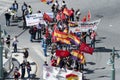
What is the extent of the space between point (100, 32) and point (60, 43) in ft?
25.6

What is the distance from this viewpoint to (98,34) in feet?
179

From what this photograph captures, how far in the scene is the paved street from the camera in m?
46.5

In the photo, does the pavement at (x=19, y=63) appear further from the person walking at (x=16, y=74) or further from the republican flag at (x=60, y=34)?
the republican flag at (x=60, y=34)

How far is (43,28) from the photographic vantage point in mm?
52469

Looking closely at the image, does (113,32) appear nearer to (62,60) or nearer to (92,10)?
(92,10)

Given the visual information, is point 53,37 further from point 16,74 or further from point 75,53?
point 16,74

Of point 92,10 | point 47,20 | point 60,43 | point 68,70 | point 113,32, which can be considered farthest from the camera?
point 92,10

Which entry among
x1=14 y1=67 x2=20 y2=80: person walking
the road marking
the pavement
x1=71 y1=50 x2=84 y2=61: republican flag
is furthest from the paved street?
x1=14 y1=67 x2=20 y2=80: person walking

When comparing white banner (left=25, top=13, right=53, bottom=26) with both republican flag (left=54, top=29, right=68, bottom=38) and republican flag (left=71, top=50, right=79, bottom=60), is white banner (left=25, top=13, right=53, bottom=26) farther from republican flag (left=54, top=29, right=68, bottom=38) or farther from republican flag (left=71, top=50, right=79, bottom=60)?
republican flag (left=71, top=50, right=79, bottom=60)

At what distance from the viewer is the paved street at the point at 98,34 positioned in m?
46.5

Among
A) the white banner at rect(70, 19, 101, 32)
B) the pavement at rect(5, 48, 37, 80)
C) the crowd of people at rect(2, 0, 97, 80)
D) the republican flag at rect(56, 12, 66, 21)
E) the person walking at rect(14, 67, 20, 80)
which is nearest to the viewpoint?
the person walking at rect(14, 67, 20, 80)

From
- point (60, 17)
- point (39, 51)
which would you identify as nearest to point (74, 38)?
point (39, 51)

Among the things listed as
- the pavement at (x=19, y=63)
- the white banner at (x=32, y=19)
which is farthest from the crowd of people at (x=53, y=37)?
the white banner at (x=32, y=19)

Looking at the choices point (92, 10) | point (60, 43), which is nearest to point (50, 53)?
point (60, 43)
